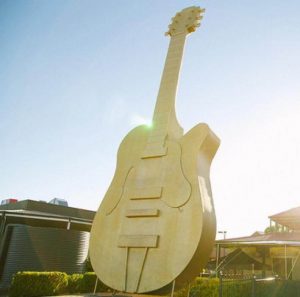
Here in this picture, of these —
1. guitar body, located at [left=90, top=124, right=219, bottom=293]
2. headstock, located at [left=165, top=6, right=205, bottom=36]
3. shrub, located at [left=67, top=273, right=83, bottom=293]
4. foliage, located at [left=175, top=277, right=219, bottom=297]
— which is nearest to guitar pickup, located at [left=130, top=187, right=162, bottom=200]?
guitar body, located at [left=90, top=124, right=219, bottom=293]

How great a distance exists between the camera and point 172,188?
14.8 ft

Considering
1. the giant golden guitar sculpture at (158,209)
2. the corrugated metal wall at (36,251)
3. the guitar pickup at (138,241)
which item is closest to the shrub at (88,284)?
the corrugated metal wall at (36,251)

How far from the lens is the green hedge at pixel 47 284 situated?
352 inches

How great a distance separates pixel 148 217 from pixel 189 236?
78 cm

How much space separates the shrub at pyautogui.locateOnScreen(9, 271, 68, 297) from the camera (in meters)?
8.91

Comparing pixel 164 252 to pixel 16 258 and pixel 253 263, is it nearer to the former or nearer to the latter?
pixel 16 258

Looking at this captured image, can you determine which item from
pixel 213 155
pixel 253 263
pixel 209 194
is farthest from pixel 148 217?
pixel 253 263

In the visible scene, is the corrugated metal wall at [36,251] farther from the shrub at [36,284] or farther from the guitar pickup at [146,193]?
the guitar pickup at [146,193]

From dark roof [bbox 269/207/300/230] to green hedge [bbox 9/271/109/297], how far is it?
41.9ft

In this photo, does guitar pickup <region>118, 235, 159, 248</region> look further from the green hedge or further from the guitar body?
the green hedge

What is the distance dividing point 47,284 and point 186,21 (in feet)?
26.9

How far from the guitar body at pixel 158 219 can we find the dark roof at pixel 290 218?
53.3 ft

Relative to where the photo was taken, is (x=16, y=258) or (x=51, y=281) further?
(x=16, y=258)

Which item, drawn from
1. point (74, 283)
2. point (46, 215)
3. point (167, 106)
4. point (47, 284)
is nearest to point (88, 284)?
point (74, 283)
